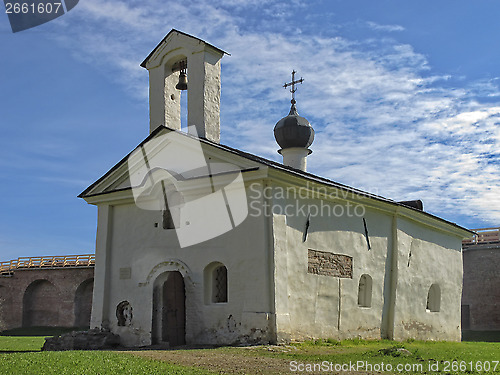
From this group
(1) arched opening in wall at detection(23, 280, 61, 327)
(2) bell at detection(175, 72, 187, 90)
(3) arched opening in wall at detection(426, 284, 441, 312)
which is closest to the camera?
(2) bell at detection(175, 72, 187, 90)

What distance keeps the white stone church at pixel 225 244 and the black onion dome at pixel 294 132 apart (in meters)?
4.62

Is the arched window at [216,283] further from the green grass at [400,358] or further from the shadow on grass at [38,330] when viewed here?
the shadow on grass at [38,330]

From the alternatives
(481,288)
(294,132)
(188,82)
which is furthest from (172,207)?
(481,288)

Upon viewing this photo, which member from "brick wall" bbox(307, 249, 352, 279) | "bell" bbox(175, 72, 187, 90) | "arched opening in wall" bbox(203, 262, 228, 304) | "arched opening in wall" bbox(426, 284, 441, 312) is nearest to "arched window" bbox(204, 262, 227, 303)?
"arched opening in wall" bbox(203, 262, 228, 304)

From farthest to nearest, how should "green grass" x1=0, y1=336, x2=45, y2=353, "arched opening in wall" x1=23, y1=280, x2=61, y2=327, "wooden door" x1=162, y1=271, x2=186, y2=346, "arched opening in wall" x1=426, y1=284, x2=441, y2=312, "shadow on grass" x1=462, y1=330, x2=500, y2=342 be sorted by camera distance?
"arched opening in wall" x1=23, y1=280, x2=61, y2=327 → "shadow on grass" x1=462, y1=330, x2=500, y2=342 → "arched opening in wall" x1=426, y1=284, x2=441, y2=312 → "green grass" x1=0, y1=336, x2=45, y2=353 → "wooden door" x1=162, y1=271, x2=186, y2=346

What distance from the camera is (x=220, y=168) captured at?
12.2 m

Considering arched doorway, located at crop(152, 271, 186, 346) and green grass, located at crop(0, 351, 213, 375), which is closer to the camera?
green grass, located at crop(0, 351, 213, 375)

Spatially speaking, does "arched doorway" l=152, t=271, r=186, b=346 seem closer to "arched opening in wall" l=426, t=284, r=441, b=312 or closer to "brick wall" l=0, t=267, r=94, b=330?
"arched opening in wall" l=426, t=284, r=441, b=312

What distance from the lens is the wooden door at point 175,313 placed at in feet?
41.0

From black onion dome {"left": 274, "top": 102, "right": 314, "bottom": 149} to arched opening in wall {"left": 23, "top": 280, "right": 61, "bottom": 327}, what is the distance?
16844 millimetres

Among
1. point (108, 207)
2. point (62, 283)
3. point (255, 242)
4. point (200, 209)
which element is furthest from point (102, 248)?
point (62, 283)

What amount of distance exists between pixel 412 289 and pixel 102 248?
811 centimetres

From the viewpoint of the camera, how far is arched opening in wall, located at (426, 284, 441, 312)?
1677 cm

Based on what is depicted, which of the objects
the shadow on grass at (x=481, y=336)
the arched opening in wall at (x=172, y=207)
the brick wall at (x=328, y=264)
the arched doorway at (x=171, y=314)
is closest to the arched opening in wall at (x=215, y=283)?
the arched doorway at (x=171, y=314)
